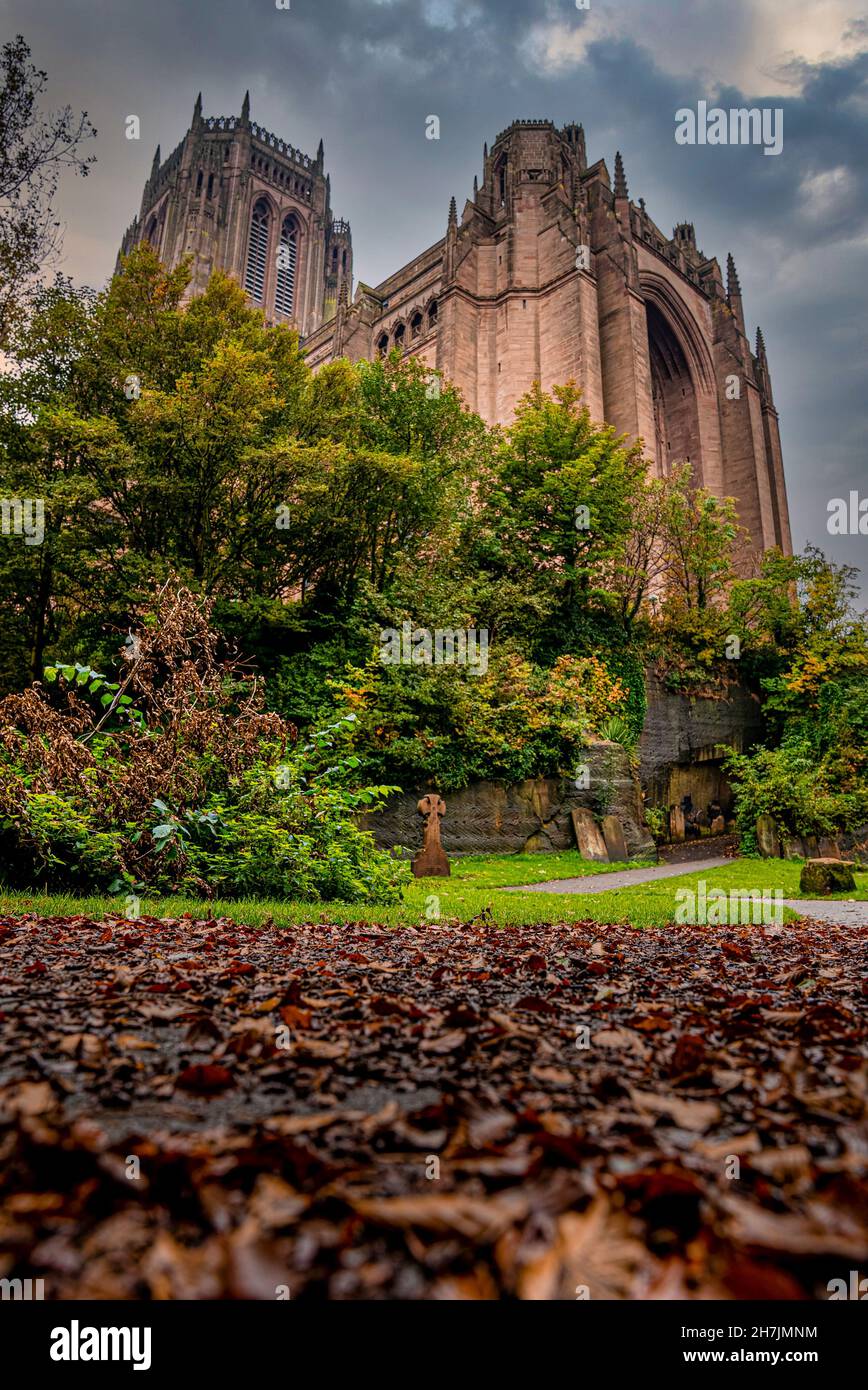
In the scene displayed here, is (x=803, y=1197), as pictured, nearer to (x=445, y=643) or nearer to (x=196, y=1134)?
(x=196, y=1134)

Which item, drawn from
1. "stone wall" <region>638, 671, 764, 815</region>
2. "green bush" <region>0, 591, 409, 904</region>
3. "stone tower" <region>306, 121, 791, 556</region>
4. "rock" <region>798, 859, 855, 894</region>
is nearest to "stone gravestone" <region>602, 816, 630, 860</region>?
"stone wall" <region>638, 671, 764, 815</region>

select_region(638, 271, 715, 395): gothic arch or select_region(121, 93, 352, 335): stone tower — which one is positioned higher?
select_region(121, 93, 352, 335): stone tower

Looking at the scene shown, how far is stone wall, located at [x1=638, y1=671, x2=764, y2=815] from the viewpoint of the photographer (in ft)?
57.6

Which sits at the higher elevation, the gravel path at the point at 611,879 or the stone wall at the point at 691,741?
the stone wall at the point at 691,741

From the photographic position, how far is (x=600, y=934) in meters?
5.09

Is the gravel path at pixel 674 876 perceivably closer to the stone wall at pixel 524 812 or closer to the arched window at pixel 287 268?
the stone wall at pixel 524 812

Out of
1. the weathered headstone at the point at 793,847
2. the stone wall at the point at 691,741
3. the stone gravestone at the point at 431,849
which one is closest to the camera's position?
the stone gravestone at the point at 431,849

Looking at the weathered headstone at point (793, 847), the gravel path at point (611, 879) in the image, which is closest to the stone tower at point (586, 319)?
the weathered headstone at point (793, 847)

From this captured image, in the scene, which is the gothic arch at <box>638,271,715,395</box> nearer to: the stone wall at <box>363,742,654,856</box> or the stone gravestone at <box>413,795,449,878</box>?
the stone wall at <box>363,742,654,856</box>

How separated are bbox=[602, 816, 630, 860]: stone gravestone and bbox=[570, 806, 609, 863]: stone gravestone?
97 millimetres

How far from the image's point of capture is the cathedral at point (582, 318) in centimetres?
2722

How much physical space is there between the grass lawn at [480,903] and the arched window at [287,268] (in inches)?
2351
